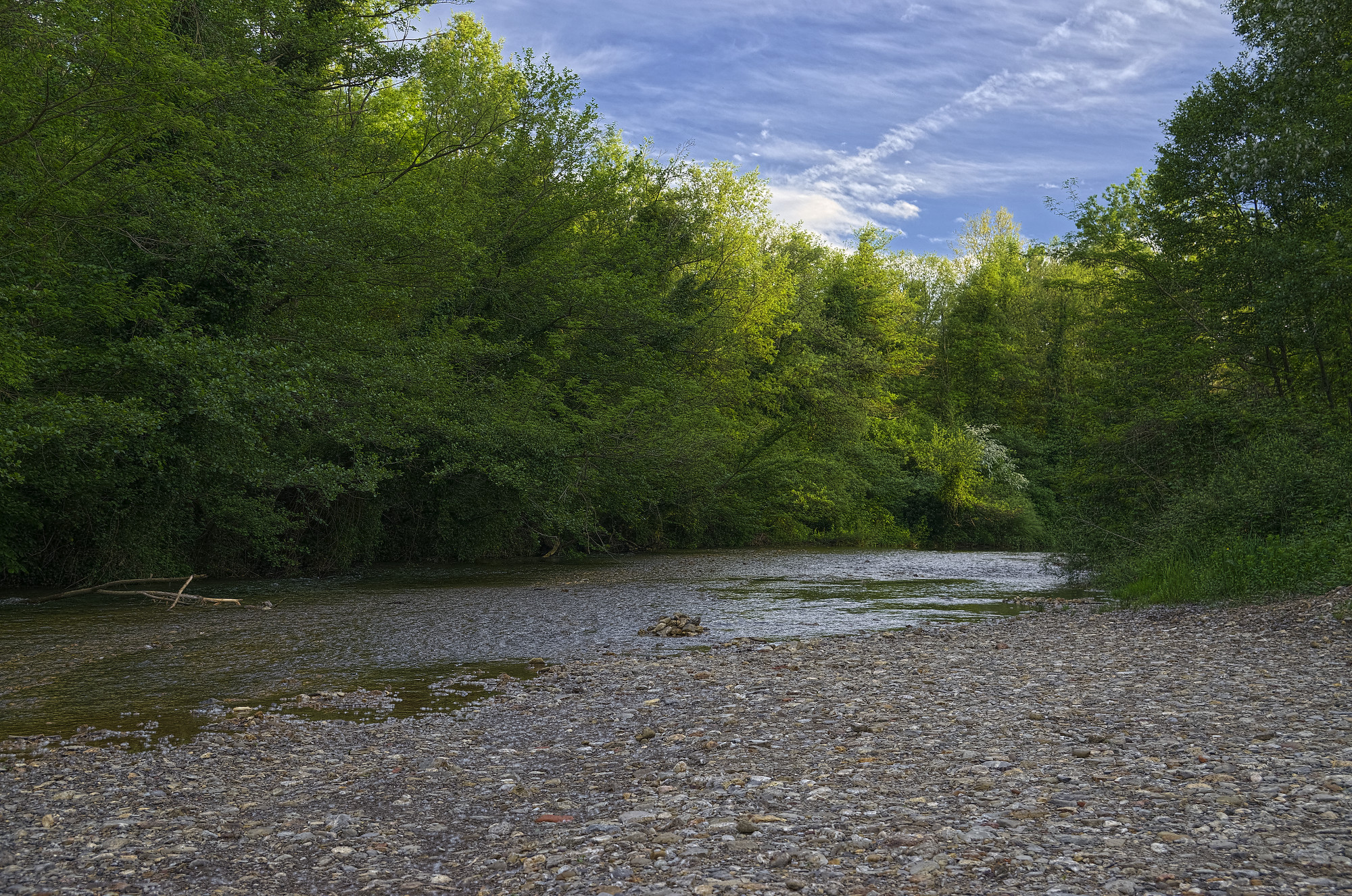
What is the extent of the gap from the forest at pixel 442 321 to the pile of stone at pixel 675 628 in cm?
849

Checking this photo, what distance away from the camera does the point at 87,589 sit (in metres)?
18.4

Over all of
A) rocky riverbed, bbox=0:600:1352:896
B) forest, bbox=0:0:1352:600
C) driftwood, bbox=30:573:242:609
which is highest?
forest, bbox=0:0:1352:600

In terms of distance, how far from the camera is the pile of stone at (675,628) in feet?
49.8

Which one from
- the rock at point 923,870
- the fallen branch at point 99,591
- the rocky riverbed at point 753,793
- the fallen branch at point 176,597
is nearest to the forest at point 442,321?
the fallen branch at point 99,591

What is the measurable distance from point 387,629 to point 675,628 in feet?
16.5

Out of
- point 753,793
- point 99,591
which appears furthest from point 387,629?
point 753,793

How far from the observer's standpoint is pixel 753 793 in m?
6.18

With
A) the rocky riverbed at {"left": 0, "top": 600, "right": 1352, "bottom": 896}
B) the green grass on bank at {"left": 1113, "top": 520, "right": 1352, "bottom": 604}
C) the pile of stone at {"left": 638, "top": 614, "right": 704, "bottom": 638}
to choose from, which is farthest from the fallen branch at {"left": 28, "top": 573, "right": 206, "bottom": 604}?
the green grass on bank at {"left": 1113, "top": 520, "right": 1352, "bottom": 604}

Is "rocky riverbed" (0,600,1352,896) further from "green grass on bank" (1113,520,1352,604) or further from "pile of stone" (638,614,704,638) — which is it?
"green grass on bank" (1113,520,1352,604)

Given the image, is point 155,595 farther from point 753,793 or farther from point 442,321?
point 753,793

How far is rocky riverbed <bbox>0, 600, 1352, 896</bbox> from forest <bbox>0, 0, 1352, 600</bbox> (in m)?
8.43

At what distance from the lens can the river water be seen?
10031mm

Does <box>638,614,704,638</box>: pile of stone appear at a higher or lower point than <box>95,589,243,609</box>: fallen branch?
lower

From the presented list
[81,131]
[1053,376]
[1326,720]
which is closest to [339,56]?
[81,131]
